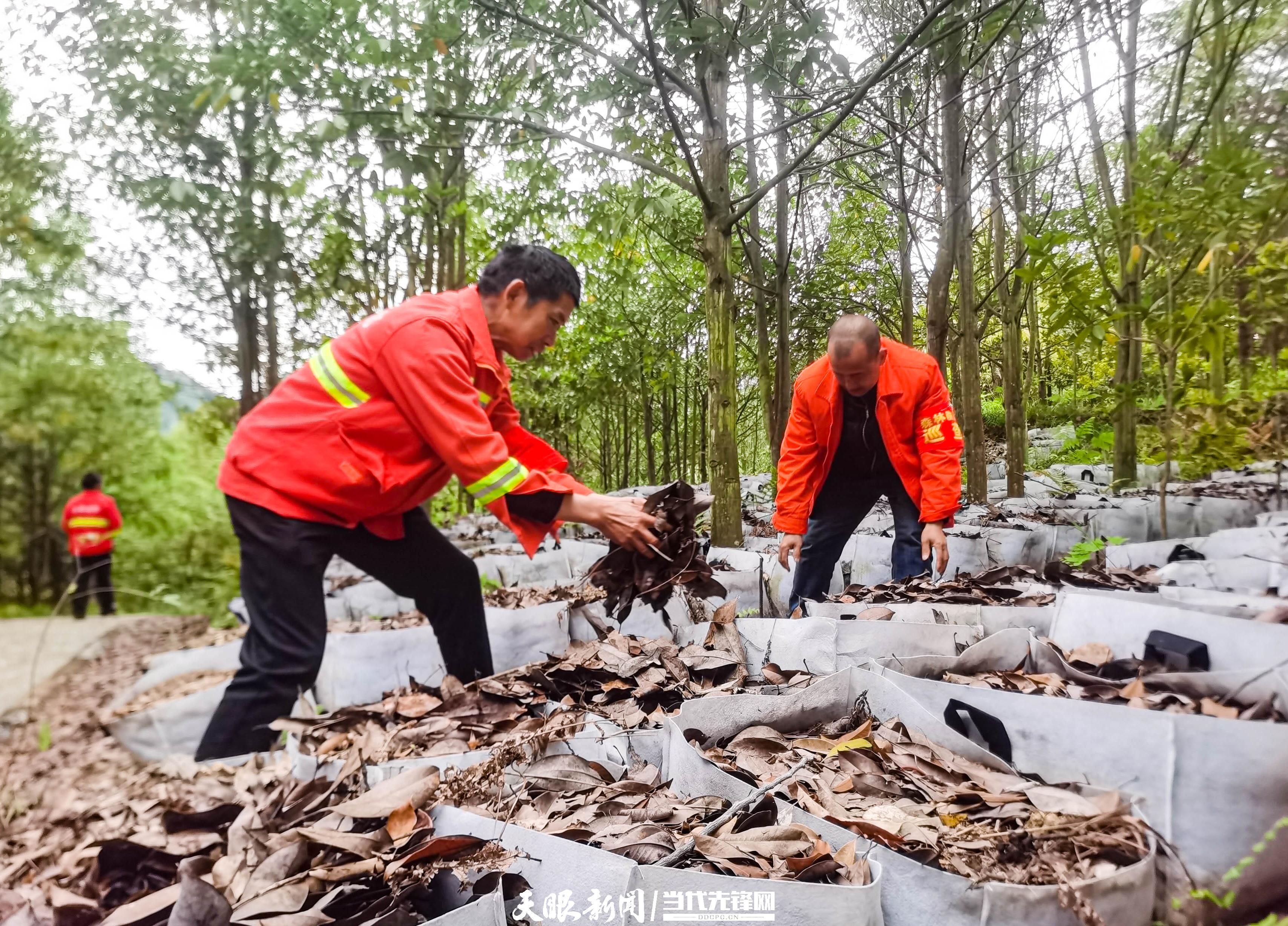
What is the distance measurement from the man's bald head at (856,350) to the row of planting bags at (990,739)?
3.80ft

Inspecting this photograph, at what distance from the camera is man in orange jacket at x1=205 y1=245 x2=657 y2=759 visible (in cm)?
191

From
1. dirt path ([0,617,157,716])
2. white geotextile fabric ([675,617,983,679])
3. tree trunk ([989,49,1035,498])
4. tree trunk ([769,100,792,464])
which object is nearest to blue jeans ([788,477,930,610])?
white geotextile fabric ([675,617,983,679])

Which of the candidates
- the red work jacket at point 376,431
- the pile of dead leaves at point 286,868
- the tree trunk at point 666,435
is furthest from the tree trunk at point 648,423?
the pile of dead leaves at point 286,868

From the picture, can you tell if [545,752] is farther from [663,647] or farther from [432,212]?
[432,212]

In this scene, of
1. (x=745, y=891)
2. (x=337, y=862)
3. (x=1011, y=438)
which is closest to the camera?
(x=745, y=891)

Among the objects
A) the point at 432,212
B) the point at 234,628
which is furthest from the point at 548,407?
the point at 234,628

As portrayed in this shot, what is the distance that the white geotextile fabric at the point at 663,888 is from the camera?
813 millimetres

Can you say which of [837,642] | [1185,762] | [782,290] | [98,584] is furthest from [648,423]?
[1185,762]

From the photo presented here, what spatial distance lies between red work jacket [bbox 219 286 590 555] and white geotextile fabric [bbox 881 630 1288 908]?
52.6 inches

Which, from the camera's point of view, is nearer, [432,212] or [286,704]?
[286,704]

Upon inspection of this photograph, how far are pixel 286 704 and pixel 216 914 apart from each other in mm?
1156

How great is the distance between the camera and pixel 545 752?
138 centimetres

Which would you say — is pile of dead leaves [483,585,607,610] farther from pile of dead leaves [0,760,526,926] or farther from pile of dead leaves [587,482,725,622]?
pile of dead leaves [0,760,526,926]

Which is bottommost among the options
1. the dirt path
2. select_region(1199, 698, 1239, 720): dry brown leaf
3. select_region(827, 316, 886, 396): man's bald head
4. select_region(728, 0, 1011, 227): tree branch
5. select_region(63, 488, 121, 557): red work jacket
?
the dirt path
